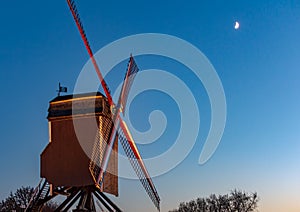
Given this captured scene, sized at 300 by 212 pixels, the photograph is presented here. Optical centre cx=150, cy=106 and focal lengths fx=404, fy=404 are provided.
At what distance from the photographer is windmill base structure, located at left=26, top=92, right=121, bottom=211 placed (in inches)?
704

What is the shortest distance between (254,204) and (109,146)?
4141 centimetres

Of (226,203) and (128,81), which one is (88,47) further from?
(226,203)

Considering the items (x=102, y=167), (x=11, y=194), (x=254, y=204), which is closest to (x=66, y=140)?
(x=102, y=167)

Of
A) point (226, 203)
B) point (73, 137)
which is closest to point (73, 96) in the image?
point (73, 137)

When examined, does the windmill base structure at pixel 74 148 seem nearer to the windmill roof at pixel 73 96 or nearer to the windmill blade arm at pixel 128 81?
the windmill roof at pixel 73 96

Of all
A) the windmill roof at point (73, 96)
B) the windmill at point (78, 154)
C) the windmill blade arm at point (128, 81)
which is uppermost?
the windmill blade arm at point (128, 81)

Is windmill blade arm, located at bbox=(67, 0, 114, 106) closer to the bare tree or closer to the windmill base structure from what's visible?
the windmill base structure

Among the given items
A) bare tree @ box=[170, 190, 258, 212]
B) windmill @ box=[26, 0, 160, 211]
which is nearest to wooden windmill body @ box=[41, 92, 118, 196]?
Answer: windmill @ box=[26, 0, 160, 211]

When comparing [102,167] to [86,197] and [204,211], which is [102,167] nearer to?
[86,197]

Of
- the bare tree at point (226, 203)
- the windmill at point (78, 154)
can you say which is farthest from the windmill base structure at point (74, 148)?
the bare tree at point (226, 203)

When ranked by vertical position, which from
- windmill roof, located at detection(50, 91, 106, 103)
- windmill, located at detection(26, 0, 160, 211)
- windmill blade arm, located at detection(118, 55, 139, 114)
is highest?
windmill blade arm, located at detection(118, 55, 139, 114)

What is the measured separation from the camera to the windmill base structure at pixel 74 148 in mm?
17891

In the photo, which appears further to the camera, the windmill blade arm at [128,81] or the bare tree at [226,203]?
the bare tree at [226,203]

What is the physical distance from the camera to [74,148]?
18.2m
